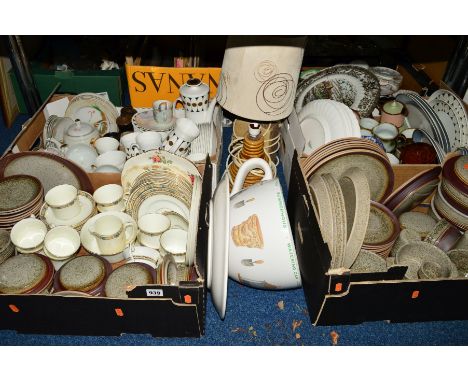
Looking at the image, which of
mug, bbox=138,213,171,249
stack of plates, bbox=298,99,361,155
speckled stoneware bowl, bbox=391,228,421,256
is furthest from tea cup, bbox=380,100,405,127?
mug, bbox=138,213,171,249

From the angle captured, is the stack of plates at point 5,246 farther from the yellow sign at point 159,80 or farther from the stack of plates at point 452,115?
the stack of plates at point 452,115

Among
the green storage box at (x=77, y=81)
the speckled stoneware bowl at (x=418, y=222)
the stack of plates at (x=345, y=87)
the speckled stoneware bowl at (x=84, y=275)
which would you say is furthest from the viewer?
the green storage box at (x=77, y=81)

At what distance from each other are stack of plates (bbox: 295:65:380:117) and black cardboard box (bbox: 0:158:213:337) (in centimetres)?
85

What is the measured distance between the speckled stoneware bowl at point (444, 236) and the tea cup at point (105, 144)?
1.27 meters

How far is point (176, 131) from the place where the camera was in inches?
57.9

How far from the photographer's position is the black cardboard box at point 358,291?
101 centimetres

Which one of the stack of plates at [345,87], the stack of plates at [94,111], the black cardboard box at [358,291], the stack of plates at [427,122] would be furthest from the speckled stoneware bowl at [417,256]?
the stack of plates at [94,111]

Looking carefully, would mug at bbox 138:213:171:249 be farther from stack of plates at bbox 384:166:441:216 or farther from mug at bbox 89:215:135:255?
stack of plates at bbox 384:166:441:216

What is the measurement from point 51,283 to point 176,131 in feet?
2.28

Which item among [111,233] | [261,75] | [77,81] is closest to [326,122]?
[261,75]

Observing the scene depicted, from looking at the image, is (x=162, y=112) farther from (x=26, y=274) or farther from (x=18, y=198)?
(x=26, y=274)

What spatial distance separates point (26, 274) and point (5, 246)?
7.0 inches

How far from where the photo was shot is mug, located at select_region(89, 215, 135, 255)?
1.14 m

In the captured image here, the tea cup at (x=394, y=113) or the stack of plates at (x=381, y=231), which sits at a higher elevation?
the tea cup at (x=394, y=113)
